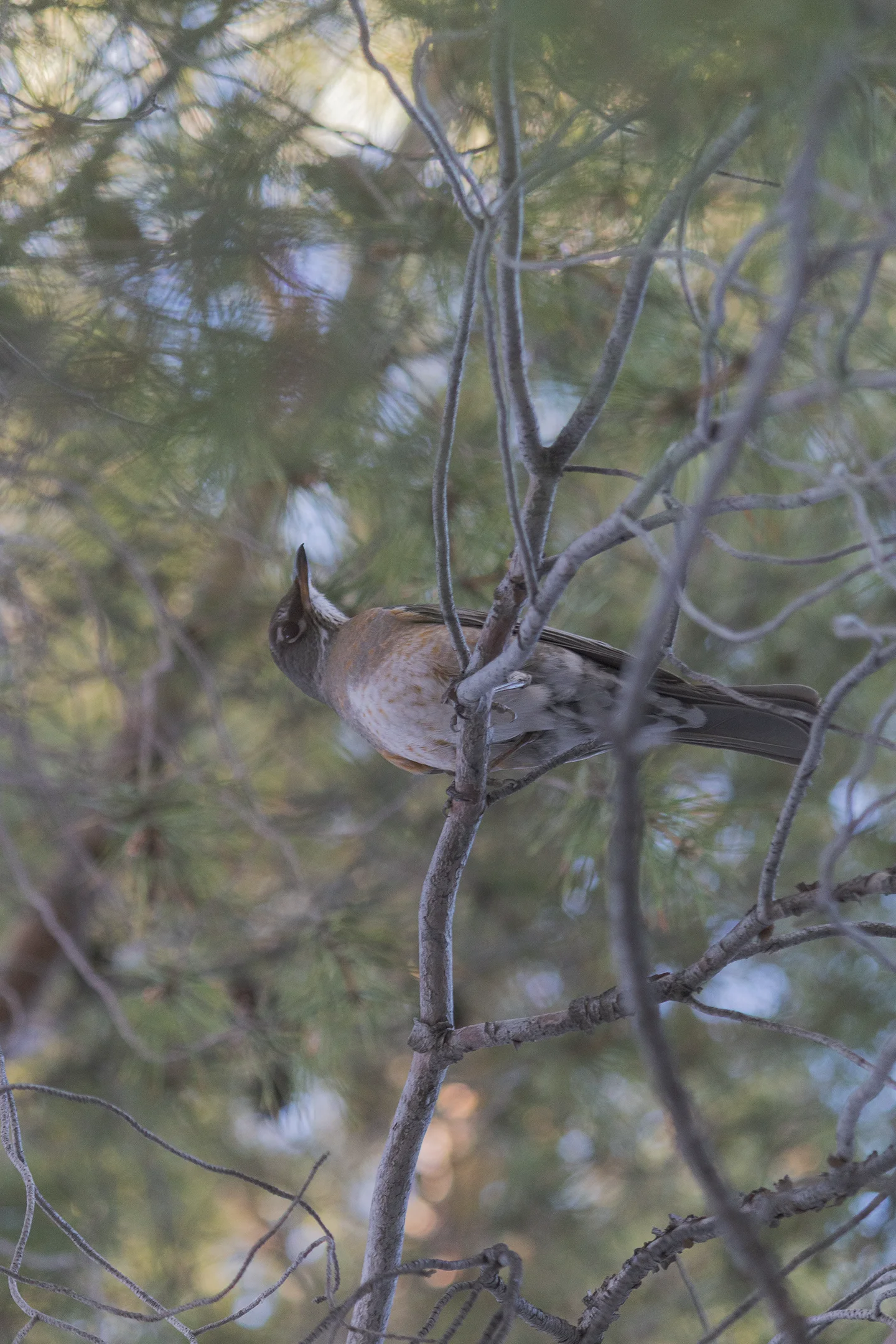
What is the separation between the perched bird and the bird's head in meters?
0.48

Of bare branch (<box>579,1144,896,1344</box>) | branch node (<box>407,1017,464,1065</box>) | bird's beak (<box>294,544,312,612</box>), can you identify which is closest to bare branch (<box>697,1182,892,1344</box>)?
bare branch (<box>579,1144,896,1344</box>)

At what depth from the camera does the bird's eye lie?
3.91m

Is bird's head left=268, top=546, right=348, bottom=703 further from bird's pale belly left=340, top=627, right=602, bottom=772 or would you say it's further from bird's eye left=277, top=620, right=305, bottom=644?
bird's pale belly left=340, top=627, right=602, bottom=772

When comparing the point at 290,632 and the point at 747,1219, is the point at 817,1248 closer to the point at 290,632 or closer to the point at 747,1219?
the point at 747,1219

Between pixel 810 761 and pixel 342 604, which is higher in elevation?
pixel 342 604

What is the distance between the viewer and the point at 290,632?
393cm

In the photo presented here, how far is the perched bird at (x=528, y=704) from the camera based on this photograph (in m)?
3.12

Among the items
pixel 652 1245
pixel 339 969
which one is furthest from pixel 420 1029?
pixel 339 969

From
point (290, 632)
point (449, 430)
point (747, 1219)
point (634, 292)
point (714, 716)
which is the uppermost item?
point (290, 632)

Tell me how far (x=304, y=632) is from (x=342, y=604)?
23cm

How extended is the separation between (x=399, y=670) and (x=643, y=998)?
229 cm

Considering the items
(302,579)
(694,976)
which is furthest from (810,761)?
(302,579)

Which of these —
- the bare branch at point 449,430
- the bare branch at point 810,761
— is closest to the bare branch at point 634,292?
the bare branch at point 449,430

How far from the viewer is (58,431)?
3201mm
